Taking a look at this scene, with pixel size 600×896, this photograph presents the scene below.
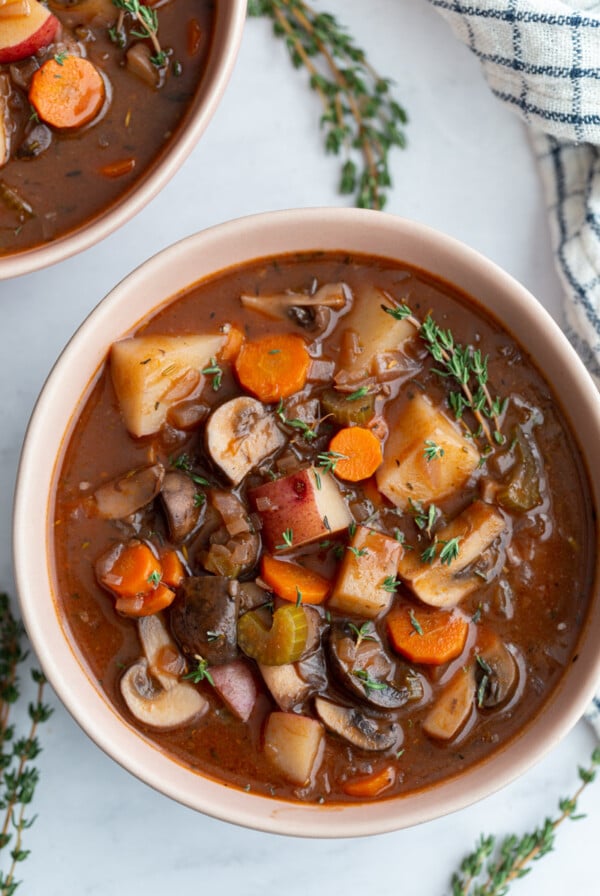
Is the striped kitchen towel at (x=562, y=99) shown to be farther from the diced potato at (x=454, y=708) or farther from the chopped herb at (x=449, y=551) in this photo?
the diced potato at (x=454, y=708)

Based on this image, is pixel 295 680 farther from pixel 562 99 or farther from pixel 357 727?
pixel 562 99

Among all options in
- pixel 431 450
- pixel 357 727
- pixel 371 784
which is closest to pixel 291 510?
pixel 431 450

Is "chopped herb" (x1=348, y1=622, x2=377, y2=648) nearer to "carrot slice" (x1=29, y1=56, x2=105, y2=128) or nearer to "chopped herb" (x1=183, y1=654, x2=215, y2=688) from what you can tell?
"chopped herb" (x1=183, y1=654, x2=215, y2=688)

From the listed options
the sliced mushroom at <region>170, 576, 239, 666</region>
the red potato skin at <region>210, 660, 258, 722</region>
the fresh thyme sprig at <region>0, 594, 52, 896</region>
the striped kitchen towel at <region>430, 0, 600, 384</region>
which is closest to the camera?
the sliced mushroom at <region>170, 576, 239, 666</region>

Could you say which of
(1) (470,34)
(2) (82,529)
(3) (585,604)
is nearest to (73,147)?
(2) (82,529)

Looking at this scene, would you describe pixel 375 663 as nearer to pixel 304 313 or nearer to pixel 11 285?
pixel 304 313

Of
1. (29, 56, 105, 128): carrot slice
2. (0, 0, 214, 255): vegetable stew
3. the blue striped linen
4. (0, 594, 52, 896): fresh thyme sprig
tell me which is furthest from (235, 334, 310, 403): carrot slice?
(0, 594, 52, 896): fresh thyme sprig
